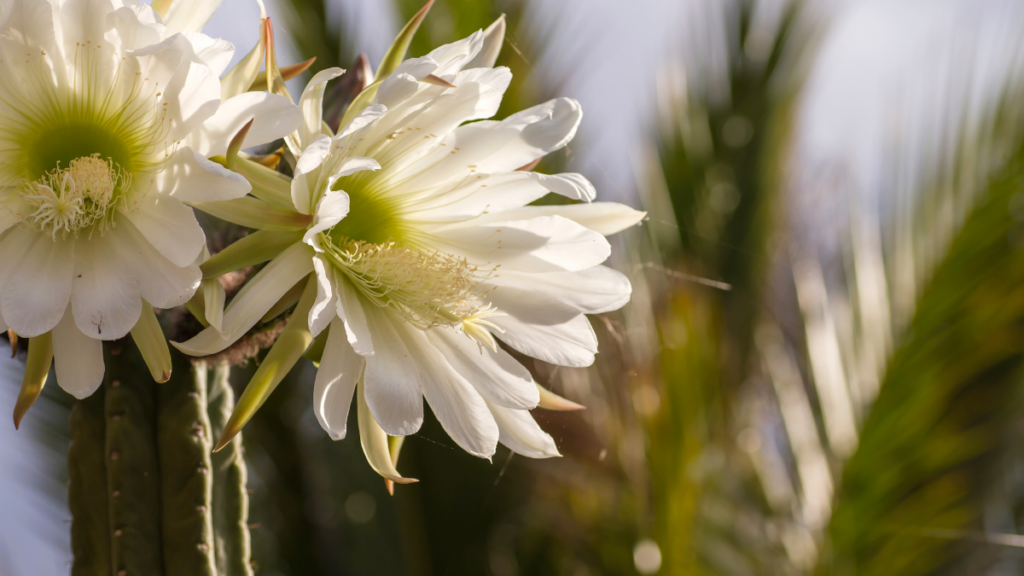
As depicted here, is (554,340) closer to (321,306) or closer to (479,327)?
(479,327)

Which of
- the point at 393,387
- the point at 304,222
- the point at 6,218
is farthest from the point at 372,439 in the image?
the point at 6,218

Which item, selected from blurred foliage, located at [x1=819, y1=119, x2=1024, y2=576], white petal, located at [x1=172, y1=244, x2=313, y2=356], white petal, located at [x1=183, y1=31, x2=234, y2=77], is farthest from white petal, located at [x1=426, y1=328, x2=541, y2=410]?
blurred foliage, located at [x1=819, y1=119, x2=1024, y2=576]

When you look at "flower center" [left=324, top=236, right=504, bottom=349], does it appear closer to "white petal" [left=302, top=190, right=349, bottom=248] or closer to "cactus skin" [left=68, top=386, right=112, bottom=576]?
"white petal" [left=302, top=190, right=349, bottom=248]

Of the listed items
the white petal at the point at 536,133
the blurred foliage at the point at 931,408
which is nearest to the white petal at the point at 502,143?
the white petal at the point at 536,133

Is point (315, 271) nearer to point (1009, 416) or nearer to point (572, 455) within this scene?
point (572, 455)

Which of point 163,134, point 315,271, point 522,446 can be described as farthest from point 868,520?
point 163,134

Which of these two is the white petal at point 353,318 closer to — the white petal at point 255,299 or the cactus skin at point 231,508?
the white petal at point 255,299
